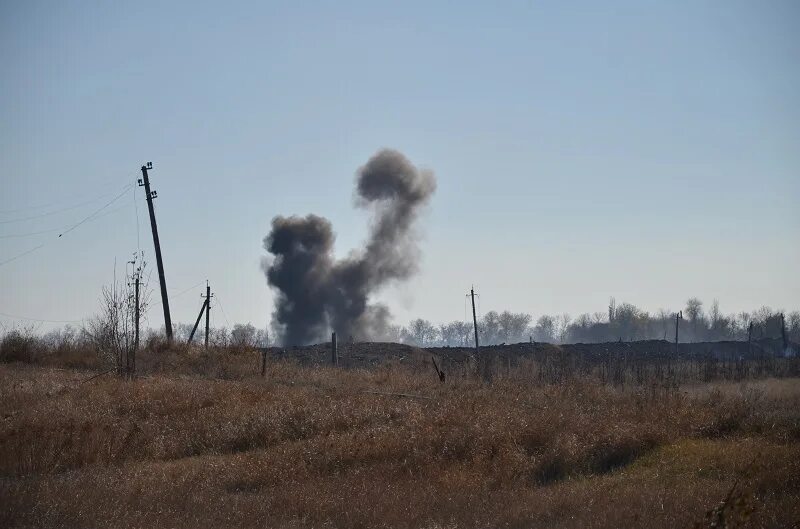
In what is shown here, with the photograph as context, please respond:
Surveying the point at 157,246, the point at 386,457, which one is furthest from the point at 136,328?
the point at 386,457

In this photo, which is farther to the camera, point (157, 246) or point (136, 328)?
point (157, 246)

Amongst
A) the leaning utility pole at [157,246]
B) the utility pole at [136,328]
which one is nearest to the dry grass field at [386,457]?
the utility pole at [136,328]

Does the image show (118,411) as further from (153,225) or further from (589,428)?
(153,225)

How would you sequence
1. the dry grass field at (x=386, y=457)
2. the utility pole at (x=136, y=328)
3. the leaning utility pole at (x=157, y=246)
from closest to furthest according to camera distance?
the dry grass field at (x=386, y=457) → the utility pole at (x=136, y=328) → the leaning utility pole at (x=157, y=246)

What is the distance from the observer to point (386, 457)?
13273 millimetres

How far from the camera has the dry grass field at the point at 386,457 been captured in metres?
9.44

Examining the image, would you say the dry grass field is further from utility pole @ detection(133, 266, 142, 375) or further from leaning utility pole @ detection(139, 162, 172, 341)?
leaning utility pole @ detection(139, 162, 172, 341)

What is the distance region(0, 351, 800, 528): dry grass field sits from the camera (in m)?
9.44

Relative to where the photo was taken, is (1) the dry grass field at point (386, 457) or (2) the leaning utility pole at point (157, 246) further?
(2) the leaning utility pole at point (157, 246)

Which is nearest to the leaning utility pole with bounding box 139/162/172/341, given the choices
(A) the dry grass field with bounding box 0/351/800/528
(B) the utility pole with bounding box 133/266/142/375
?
(B) the utility pole with bounding box 133/266/142/375

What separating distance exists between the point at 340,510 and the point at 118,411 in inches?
356

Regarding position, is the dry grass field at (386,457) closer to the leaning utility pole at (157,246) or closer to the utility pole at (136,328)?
the utility pole at (136,328)

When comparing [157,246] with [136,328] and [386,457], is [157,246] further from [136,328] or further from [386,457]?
[386,457]

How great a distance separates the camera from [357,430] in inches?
609
